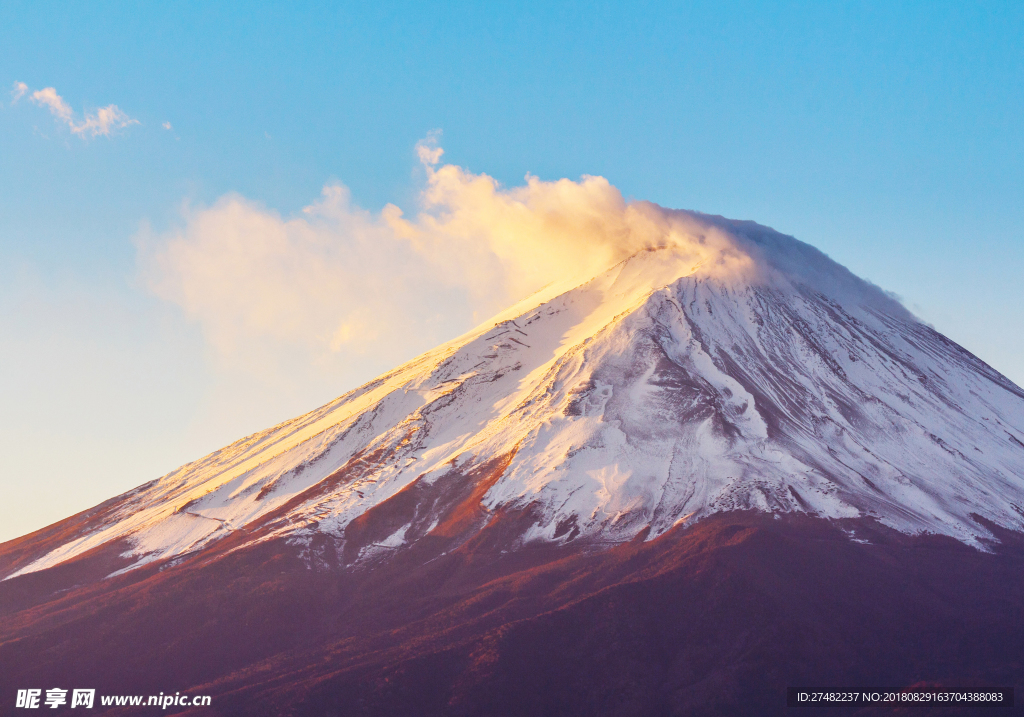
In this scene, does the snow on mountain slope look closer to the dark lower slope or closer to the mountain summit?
the mountain summit

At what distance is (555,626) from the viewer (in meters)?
43.5

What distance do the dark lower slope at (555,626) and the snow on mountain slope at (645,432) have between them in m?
3.81

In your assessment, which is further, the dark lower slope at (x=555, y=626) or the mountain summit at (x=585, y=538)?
the mountain summit at (x=585, y=538)

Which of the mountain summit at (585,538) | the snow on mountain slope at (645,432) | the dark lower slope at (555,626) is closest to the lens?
the dark lower slope at (555,626)

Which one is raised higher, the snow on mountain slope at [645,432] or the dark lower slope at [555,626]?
the snow on mountain slope at [645,432]

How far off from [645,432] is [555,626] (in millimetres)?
23058

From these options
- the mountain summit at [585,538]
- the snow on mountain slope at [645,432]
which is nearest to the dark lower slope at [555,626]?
the mountain summit at [585,538]

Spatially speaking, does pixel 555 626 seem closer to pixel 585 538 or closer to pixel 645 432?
pixel 585 538

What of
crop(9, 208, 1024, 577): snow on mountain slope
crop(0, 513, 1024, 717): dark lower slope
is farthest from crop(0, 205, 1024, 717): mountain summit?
crop(9, 208, 1024, 577): snow on mountain slope

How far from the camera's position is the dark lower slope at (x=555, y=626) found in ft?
132

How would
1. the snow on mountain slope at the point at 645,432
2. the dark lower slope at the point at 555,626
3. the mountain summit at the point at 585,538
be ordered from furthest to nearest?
1. the snow on mountain slope at the point at 645,432
2. the mountain summit at the point at 585,538
3. the dark lower slope at the point at 555,626

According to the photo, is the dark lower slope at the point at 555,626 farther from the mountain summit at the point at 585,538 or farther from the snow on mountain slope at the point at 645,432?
the snow on mountain slope at the point at 645,432

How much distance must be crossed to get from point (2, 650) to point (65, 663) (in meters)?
3.81

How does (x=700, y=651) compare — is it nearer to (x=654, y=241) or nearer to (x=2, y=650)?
(x=2, y=650)
